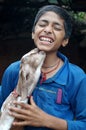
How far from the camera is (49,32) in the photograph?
210 cm

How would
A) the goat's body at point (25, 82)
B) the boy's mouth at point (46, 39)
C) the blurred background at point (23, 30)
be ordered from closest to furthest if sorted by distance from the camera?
the goat's body at point (25, 82) → the boy's mouth at point (46, 39) → the blurred background at point (23, 30)

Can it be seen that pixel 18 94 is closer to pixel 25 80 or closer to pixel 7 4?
pixel 25 80

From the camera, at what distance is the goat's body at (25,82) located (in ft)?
6.55

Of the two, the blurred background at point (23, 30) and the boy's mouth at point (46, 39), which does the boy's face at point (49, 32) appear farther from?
the blurred background at point (23, 30)

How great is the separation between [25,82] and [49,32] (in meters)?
0.31

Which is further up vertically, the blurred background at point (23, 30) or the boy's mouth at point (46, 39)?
the boy's mouth at point (46, 39)

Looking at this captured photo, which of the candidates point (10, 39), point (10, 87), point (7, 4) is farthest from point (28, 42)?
point (10, 87)

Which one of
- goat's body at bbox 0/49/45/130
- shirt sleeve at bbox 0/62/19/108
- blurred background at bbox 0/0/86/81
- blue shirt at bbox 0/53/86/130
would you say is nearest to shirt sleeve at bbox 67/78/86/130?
blue shirt at bbox 0/53/86/130

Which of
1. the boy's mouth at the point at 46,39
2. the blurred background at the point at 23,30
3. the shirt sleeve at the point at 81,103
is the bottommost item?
the blurred background at the point at 23,30

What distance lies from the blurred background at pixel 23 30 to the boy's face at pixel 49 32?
4540mm

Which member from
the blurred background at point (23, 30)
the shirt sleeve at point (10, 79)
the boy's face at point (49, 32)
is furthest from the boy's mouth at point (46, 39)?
the blurred background at point (23, 30)

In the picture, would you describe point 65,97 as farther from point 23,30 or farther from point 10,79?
point 23,30

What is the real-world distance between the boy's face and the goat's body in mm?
97

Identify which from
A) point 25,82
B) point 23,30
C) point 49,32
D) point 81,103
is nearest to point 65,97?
point 81,103
